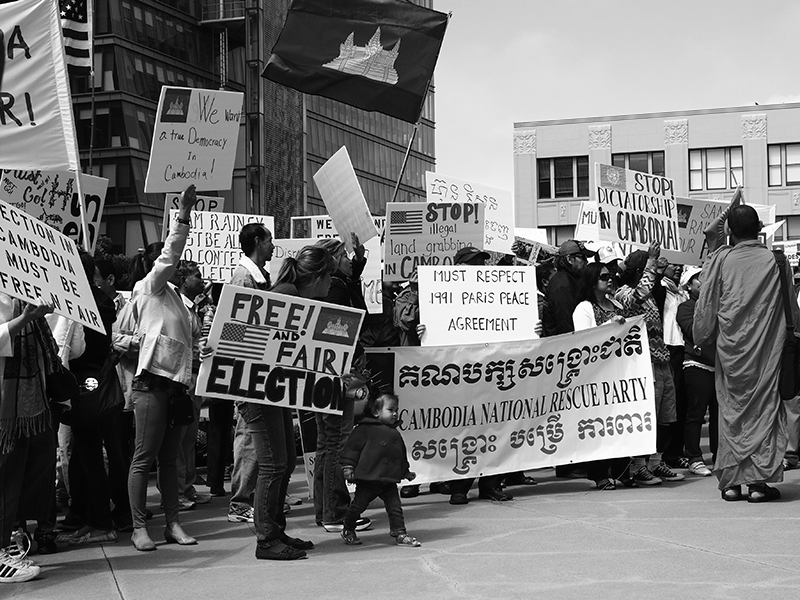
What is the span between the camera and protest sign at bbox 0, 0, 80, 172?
868 cm

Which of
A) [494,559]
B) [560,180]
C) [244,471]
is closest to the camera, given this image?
[494,559]

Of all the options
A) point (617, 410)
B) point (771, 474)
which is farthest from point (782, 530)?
point (617, 410)

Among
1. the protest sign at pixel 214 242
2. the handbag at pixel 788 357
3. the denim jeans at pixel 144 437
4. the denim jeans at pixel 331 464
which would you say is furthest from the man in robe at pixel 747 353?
the protest sign at pixel 214 242

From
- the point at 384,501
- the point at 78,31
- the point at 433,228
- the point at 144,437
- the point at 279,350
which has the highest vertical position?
the point at 78,31

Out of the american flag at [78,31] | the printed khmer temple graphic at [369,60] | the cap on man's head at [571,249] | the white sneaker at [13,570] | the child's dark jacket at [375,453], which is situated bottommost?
the white sneaker at [13,570]

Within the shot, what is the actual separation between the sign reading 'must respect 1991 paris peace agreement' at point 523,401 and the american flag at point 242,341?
2.05m

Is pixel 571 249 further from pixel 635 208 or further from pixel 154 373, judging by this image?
pixel 154 373

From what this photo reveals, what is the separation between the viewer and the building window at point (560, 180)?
5778 centimetres

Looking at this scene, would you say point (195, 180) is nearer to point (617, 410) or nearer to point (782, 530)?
point (617, 410)

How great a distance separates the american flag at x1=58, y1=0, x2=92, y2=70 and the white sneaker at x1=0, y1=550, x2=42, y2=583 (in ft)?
28.1

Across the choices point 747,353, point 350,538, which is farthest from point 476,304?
point 350,538

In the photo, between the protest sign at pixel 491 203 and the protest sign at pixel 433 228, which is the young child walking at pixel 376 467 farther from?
the protest sign at pixel 491 203

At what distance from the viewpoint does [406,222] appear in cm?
1322

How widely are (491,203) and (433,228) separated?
14.1 feet
